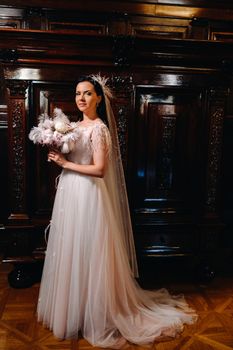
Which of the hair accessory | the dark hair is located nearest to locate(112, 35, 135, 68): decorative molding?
the hair accessory

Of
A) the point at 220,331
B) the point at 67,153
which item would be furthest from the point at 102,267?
the point at 220,331

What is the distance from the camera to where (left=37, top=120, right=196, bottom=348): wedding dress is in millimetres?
1966

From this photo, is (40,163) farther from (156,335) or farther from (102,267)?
(156,335)

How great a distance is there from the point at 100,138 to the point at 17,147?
718mm

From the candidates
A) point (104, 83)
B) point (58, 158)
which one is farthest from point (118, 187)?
point (104, 83)

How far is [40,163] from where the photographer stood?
240cm

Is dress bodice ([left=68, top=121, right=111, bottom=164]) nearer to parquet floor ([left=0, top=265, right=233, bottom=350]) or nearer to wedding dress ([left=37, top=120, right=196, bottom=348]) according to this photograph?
wedding dress ([left=37, top=120, right=196, bottom=348])

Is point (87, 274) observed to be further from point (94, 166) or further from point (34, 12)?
point (34, 12)

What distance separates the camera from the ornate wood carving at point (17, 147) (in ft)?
7.43

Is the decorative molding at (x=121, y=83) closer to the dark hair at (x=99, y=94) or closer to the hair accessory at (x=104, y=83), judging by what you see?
the hair accessory at (x=104, y=83)

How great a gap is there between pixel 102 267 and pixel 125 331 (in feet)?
1.32

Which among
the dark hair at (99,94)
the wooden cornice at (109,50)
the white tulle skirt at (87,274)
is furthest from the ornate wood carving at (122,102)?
the white tulle skirt at (87,274)

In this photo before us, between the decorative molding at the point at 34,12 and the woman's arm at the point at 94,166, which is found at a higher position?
the decorative molding at the point at 34,12

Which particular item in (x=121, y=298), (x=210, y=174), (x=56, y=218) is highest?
(x=210, y=174)
